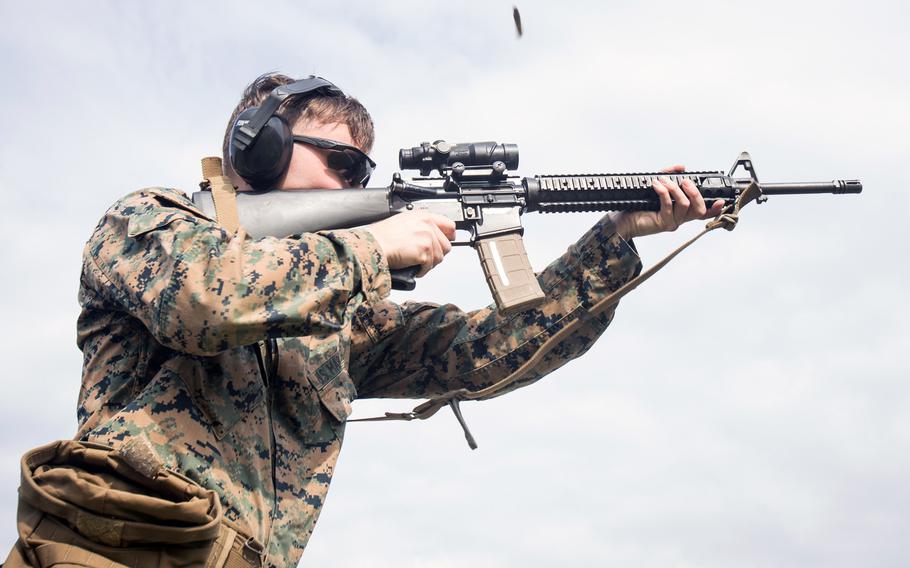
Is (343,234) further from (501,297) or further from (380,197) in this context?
(501,297)

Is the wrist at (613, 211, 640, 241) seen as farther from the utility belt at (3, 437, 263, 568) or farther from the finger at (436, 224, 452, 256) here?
the utility belt at (3, 437, 263, 568)

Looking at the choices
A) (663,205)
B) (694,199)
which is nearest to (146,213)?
(663,205)

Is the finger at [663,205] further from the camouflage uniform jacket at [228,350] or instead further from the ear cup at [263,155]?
the ear cup at [263,155]

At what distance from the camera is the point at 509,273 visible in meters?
6.45

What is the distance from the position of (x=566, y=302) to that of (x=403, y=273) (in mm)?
1816

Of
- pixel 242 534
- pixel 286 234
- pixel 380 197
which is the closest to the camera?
pixel 242 534

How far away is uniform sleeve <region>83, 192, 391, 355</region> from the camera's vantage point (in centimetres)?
437

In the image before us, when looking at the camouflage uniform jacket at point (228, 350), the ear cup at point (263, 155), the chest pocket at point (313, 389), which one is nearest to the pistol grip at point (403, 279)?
the camouflage uniform jacket at point (228, 350)

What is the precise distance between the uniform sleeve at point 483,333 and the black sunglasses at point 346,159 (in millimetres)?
879

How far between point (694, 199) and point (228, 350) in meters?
3.50

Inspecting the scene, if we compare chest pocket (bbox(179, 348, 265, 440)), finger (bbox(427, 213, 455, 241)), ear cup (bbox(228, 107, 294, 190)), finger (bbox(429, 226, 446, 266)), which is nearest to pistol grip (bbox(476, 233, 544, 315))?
finger (bbox(427, 213, 455, 241))

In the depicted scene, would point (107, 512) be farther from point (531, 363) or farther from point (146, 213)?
point (531, 363)

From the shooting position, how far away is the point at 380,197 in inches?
241

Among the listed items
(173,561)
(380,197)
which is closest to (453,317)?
(380,197)
